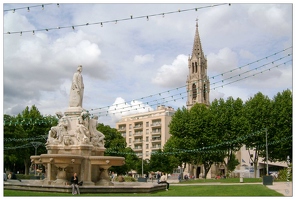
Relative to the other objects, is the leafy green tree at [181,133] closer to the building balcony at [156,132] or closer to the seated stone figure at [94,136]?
the seated stone figure at [94,136]

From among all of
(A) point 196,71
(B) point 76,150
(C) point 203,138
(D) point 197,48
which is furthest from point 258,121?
(D) point 197,48

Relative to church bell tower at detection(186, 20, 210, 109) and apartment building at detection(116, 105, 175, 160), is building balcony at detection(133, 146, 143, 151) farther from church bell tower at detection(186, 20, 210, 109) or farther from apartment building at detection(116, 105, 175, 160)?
church bell tower at detection(186, 20, 210, 109)

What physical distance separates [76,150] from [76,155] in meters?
1.10

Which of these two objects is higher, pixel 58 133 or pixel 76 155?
pixel 58 133

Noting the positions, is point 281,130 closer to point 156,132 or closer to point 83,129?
point 83,129

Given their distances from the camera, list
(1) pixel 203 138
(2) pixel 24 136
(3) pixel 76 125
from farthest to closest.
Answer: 1. (2) pixel 24 136
2. (1) pixel 203 138
3. (3) pixel 76 125

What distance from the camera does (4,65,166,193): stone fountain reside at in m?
22.6

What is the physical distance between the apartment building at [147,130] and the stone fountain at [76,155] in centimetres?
7591

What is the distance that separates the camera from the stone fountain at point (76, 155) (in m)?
22.6

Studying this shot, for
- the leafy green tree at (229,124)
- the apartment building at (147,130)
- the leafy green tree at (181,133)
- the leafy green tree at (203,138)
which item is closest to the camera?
the leafy green tree at (229,124)

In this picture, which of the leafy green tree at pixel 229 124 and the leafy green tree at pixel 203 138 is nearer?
the leafy green tree at pixel 229 124

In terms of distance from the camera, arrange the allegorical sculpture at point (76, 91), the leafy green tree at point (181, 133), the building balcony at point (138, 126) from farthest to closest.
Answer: the building balcony at point (138, 126), the leafy green tree at point (181, 133), the allegorical sculpture at point (76, 91)

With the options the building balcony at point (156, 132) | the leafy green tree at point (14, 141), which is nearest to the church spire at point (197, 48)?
the building balcony at point (156, 132)

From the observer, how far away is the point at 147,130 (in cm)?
10856
